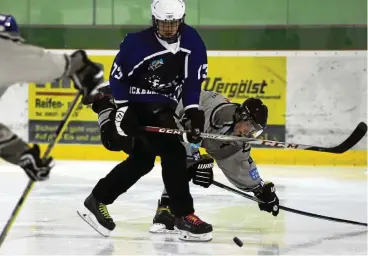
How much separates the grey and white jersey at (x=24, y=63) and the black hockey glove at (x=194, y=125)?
117 centimetres

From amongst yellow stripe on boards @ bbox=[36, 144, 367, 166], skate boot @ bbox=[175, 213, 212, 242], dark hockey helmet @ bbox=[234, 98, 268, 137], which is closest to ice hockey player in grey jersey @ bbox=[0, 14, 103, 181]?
skate boot @ bbox=[175, 213, 212, 242]

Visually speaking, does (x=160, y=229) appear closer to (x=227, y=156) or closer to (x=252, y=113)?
(x=227, y=156)

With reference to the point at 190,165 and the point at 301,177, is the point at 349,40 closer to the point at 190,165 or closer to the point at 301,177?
the point at 301,177

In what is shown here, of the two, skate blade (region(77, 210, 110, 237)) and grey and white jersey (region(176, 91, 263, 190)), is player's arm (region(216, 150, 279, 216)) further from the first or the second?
skate blade (region(77, 210, 110, 237))

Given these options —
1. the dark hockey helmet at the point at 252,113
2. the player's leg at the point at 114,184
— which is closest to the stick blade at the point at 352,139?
the dark hockey helmet at the point at 252,113

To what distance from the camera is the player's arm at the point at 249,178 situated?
3273 millimetres

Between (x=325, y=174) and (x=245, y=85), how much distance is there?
114cm

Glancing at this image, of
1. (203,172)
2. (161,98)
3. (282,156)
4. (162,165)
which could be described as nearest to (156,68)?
(161,98)

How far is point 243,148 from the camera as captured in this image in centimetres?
330

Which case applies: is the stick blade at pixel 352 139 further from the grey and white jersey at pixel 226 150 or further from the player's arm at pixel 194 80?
the player's arm at pixel 194 80

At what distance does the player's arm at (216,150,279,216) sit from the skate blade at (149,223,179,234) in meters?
0.35

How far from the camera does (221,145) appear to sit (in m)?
3.28

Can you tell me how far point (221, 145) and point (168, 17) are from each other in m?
0.62

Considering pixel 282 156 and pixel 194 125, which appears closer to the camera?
pixel 194 125
